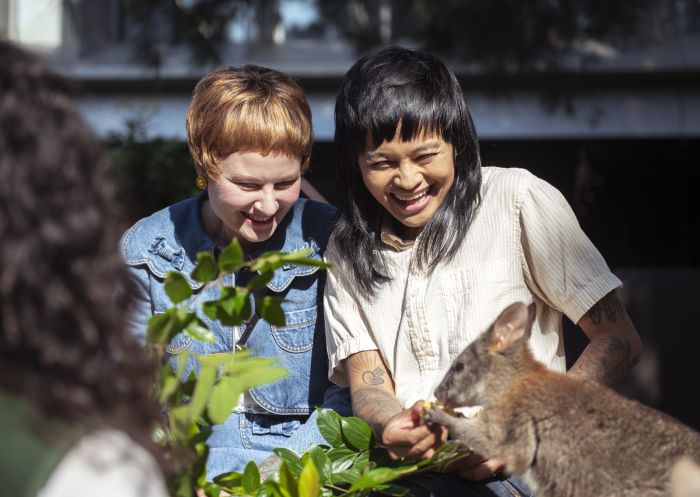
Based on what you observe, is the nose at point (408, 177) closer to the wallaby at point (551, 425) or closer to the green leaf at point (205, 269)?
the wallaby at point (551, 425)

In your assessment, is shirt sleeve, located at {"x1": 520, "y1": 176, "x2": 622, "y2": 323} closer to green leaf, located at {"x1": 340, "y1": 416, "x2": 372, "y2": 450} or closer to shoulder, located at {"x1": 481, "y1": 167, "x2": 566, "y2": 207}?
shoulder, located at {"x1": 481, "y1": 167, "x2": 566, "y2": 207}

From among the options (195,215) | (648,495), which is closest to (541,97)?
(195,215)

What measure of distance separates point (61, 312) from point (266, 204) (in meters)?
1.57

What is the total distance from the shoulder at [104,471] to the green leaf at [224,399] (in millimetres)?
376

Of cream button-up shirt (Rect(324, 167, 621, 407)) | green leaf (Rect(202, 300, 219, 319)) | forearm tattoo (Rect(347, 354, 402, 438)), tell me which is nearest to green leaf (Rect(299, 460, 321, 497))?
green leaf (Rect(202, 300, 219, 319))

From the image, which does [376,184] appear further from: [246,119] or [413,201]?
[246,119]

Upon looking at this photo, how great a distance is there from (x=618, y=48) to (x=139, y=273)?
18.2 ft

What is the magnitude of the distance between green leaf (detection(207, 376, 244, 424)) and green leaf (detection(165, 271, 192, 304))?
0.23 meters

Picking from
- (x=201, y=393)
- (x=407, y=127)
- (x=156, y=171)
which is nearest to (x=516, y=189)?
(x=407, y=127)

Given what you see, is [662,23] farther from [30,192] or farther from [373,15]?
[30,192]

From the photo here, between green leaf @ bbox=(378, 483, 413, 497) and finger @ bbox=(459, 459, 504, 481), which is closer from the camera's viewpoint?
green leaf @ bbox=(378, 483, 413, 497)

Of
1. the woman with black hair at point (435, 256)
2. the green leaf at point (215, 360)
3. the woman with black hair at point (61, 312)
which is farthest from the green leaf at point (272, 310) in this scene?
the woman with black hair at point (435, 256)

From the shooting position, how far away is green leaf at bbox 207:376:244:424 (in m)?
1.75

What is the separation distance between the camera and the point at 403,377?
9.16 ft
